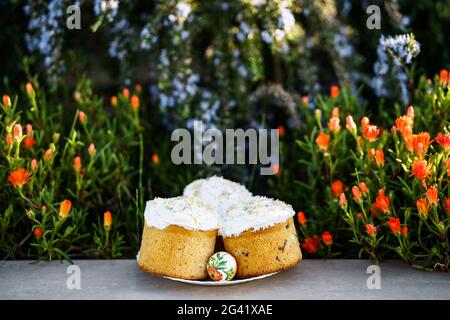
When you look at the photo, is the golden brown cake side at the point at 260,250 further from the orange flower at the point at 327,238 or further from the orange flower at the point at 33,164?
the orange flower at the point at 33,164

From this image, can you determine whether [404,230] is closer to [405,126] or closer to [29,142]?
[405,126]

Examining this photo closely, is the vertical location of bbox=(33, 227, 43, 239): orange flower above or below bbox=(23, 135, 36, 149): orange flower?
below

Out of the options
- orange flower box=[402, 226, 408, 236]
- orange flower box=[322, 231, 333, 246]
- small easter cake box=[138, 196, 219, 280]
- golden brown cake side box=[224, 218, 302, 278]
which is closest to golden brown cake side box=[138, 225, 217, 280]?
small easter cake box=[138, 196, 219, 280]

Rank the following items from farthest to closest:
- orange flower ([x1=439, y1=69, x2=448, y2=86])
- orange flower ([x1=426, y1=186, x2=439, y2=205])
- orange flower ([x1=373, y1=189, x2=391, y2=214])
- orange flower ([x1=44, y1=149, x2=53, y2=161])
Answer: orange flower ([x1=439, y1=69, x2=448, y2=86])
orange flower ([x1=44, y1=149, x2=53, y2=161])
orange flower ([x1=373, y1=189, x2=391, y2=214])
orange flower ([x1=426, y1=186, x2=439, y2=205])

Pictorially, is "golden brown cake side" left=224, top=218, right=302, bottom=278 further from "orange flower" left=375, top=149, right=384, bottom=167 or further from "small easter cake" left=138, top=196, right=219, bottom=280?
"orange flower" left=375, top=149, right=384, bottom=167
